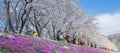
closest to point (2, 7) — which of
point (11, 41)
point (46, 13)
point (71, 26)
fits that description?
point (46, 13)

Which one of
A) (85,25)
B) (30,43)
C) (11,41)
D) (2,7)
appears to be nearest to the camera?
(11,41)

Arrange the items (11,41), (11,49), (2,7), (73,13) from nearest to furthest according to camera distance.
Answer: (11,49) < (11,41) < (2,7) < (73,13)

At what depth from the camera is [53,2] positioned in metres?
48.1

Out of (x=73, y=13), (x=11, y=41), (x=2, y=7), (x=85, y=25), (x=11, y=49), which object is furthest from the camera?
(x=85, y=25)

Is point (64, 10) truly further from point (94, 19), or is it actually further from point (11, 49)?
point (11, 49)

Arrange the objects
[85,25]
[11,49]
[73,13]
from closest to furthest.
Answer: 1. [11,49]
2. [73,13]
3. [85,25]

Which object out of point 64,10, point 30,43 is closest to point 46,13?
point 64,10

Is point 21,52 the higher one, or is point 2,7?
point 2,7

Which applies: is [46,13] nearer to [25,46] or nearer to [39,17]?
[39,17]

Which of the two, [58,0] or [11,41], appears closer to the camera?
[11,41]

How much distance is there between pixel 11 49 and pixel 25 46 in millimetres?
1970

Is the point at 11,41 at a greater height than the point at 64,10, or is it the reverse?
the point at 64,10

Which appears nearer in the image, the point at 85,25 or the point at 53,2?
the point at 53,2

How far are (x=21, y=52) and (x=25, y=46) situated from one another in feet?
5.81
